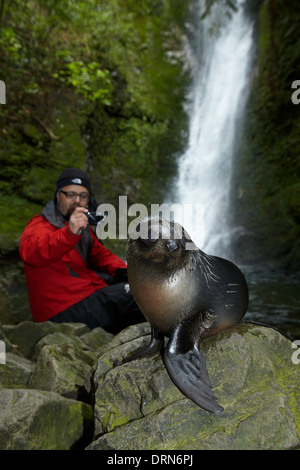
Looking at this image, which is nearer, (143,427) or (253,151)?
(143,427)

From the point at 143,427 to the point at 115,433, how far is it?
14cm

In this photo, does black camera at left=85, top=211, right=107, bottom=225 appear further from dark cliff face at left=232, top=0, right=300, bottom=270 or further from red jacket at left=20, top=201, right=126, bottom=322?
dark cliff face at left=232, top=0, right=300, bottom=270

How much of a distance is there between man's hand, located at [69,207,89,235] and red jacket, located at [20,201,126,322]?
303 millimetres

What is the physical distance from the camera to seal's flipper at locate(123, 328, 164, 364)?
1.96 m

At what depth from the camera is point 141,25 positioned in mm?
11977

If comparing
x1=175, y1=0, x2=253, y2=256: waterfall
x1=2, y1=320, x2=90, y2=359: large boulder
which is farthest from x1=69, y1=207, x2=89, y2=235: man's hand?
x1=175, y1=0, x2=253, y2=256: waterfall

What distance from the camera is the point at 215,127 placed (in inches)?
433

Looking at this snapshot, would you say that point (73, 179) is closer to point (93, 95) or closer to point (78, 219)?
point (78, 219)

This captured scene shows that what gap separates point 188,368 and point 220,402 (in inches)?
8.4

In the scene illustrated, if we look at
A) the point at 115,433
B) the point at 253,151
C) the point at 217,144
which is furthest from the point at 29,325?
the point at 217,144

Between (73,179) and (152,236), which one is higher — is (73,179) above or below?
above

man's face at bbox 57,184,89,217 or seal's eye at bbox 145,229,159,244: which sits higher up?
man's face at bbox 57,184,89,217

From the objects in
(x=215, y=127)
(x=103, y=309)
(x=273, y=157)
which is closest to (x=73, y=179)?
(x=103, y=309)

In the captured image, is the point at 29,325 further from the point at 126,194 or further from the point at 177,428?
the point at 126,194
